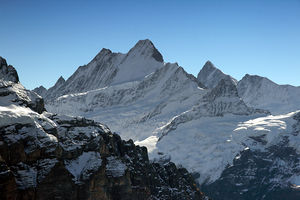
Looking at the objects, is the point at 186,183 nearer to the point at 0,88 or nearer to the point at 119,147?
the point at 119,147

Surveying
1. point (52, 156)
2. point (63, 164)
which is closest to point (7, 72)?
point (63, 164)


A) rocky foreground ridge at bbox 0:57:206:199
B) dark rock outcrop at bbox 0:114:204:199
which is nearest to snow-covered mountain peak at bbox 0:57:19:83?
rocky foreground ridge at bbox 0:57:206:199

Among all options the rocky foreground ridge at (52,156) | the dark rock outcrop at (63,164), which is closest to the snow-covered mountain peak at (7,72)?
the rocky foreground ridge at (52,156)

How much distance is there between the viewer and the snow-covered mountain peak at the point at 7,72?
123 m

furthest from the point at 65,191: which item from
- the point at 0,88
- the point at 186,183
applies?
the point at 186,183

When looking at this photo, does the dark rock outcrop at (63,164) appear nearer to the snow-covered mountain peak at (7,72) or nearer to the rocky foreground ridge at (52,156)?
the rocky foreground ridge at (52,156)

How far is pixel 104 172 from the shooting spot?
364ft

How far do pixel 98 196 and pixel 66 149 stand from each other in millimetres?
9545

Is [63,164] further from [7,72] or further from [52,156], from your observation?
[7,72]

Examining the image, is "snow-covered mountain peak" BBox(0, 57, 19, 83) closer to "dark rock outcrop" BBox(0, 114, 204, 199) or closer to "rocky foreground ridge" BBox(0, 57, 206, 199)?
"rocky foreground ridge" BBox(0, 57, 206, 199)

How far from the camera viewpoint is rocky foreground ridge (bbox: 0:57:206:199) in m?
95.0

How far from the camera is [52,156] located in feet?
330

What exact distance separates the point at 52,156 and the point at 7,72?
29.7 m

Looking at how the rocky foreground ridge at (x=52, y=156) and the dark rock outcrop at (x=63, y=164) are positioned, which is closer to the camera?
the dark rock outcrop at (x=63, y=164)
